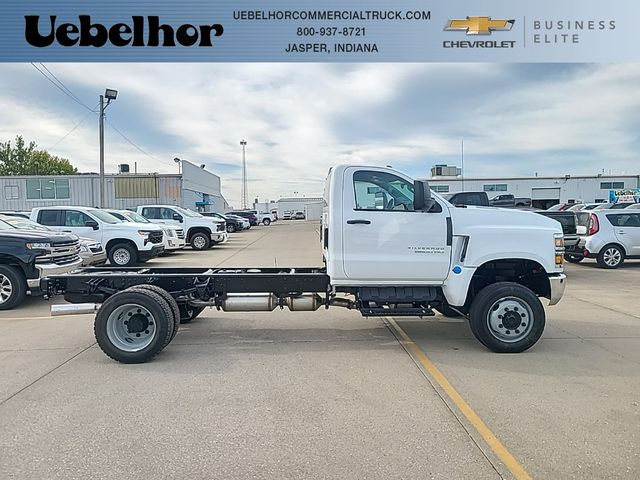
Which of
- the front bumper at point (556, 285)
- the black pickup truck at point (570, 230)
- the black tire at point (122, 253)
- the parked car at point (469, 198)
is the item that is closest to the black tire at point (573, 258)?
the black pickup truck at point (570, 230)

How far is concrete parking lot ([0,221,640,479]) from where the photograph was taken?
3350 mm

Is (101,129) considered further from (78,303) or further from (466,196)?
(78,303)

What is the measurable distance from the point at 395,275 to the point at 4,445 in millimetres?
4129

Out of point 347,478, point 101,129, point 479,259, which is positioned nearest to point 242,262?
point 479,259

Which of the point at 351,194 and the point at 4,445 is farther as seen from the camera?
the point at 351,194

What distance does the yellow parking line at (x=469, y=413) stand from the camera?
329 centimetres

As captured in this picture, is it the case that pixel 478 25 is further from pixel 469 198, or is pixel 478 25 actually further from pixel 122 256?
pixel 122 256

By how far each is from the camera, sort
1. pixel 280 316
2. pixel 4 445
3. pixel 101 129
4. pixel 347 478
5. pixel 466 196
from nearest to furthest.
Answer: pixel 347 478 → pixel 4 445 → pixel 280 316 → pixel 466 196 → pixel 101 129

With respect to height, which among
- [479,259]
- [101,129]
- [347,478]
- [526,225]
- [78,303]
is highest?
[101,129]

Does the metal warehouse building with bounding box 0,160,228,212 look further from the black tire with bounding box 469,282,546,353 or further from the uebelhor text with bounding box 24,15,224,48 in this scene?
the black tire with bounding box 469,282,546,353

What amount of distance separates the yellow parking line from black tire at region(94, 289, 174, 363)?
291 cm

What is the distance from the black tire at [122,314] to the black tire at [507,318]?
142 inches

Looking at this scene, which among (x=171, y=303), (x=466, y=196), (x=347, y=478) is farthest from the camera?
(x=466, y=196)

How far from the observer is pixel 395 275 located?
19.4ft
